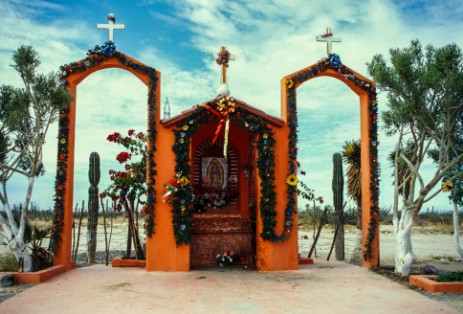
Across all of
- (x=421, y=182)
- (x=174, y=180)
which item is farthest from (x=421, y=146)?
(x=174, y=180)

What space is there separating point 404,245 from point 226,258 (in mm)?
4288

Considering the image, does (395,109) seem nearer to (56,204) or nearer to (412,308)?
(412,308)

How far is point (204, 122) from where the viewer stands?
1091 cm

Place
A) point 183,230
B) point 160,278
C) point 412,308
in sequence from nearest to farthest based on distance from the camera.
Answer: point 412,308 → point 160,278 → point 183,230

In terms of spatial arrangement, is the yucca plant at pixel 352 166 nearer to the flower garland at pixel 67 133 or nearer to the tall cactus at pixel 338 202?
the tall cactus at pixel 338 202

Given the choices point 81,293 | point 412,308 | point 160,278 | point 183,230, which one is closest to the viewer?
point 412,308

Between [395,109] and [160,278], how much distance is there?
6839mm

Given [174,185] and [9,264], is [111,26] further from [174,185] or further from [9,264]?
[9,264]

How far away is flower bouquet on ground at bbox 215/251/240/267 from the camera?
36.7ft

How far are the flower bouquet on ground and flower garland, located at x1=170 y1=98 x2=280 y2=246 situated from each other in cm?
111

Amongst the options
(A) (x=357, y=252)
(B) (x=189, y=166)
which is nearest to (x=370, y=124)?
(B) (x=189, y=166)

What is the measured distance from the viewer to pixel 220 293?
8.16 meters

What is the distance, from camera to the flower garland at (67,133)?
34.6 feet

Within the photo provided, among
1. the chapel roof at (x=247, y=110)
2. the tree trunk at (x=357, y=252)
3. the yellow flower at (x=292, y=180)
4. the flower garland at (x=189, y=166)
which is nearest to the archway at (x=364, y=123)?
the yellow flower at (x=292, y=180)
